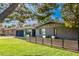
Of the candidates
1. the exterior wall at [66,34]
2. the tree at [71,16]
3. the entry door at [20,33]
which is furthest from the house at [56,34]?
the entry door at [20,33]

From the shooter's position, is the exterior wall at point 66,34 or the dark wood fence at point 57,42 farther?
the dark wood fence at point 57,42

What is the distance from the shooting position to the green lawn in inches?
239

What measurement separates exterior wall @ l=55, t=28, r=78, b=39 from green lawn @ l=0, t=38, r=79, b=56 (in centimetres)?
43

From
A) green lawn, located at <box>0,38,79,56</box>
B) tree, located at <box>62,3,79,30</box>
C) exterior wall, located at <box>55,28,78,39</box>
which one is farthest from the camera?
green lawn, located at <box>0,38,79,56</box>

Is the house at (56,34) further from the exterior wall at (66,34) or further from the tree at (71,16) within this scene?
the tree at (71,16)

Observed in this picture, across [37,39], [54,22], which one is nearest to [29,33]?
[37,39]

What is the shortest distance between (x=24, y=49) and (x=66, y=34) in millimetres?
1179

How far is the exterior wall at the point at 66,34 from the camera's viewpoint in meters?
5.97

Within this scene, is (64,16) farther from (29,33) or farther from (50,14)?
(29,33)

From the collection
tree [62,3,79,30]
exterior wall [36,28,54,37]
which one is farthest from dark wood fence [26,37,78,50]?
tree [62,3,79,30]

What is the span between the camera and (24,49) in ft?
20.5

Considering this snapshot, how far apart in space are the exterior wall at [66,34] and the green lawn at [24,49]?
0.43 m

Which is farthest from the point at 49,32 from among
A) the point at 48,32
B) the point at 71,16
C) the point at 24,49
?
the point at 24,49

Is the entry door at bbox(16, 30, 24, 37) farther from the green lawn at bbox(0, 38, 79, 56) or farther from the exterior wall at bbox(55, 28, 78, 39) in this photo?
the exterior wall at bbox(55, 28, 78, 39)
